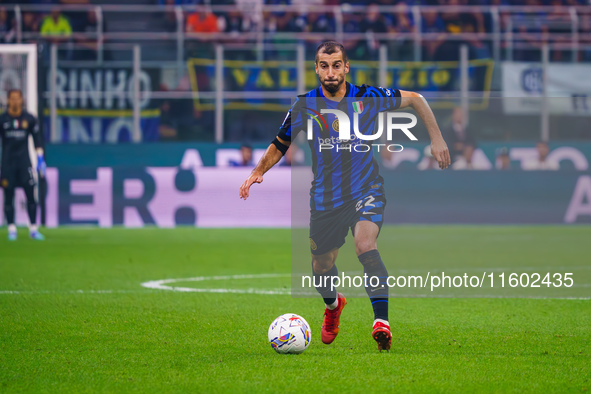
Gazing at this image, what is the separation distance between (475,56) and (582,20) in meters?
3.46

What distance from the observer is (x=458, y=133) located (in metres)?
17.1

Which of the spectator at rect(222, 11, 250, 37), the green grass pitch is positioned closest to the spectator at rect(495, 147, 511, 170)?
the spectator at rect(222, 11, 250, 37)

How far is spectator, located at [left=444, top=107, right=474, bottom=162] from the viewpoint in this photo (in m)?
17.0

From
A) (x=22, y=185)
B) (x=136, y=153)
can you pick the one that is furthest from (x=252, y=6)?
(x=22, y=185)

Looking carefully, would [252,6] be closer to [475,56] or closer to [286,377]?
[475,56]

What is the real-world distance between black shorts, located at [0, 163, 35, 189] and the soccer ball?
32.3 ft

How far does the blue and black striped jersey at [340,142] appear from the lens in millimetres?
5688

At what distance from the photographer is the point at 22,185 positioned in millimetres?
14273

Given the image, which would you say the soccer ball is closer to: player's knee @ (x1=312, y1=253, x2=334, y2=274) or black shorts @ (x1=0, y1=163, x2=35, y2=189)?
player's knee @ (x1=312, y1=253, x2=334, y2=274)

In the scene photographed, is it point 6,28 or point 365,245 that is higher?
point 6,28

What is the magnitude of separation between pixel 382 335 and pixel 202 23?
49.1 feet

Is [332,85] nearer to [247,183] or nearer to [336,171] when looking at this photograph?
[336,171]

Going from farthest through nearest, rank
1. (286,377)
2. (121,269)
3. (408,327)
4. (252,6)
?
(252,6)
(121,269)
(408,327)
(286,377)

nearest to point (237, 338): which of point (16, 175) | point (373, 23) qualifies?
point (16, 175)
